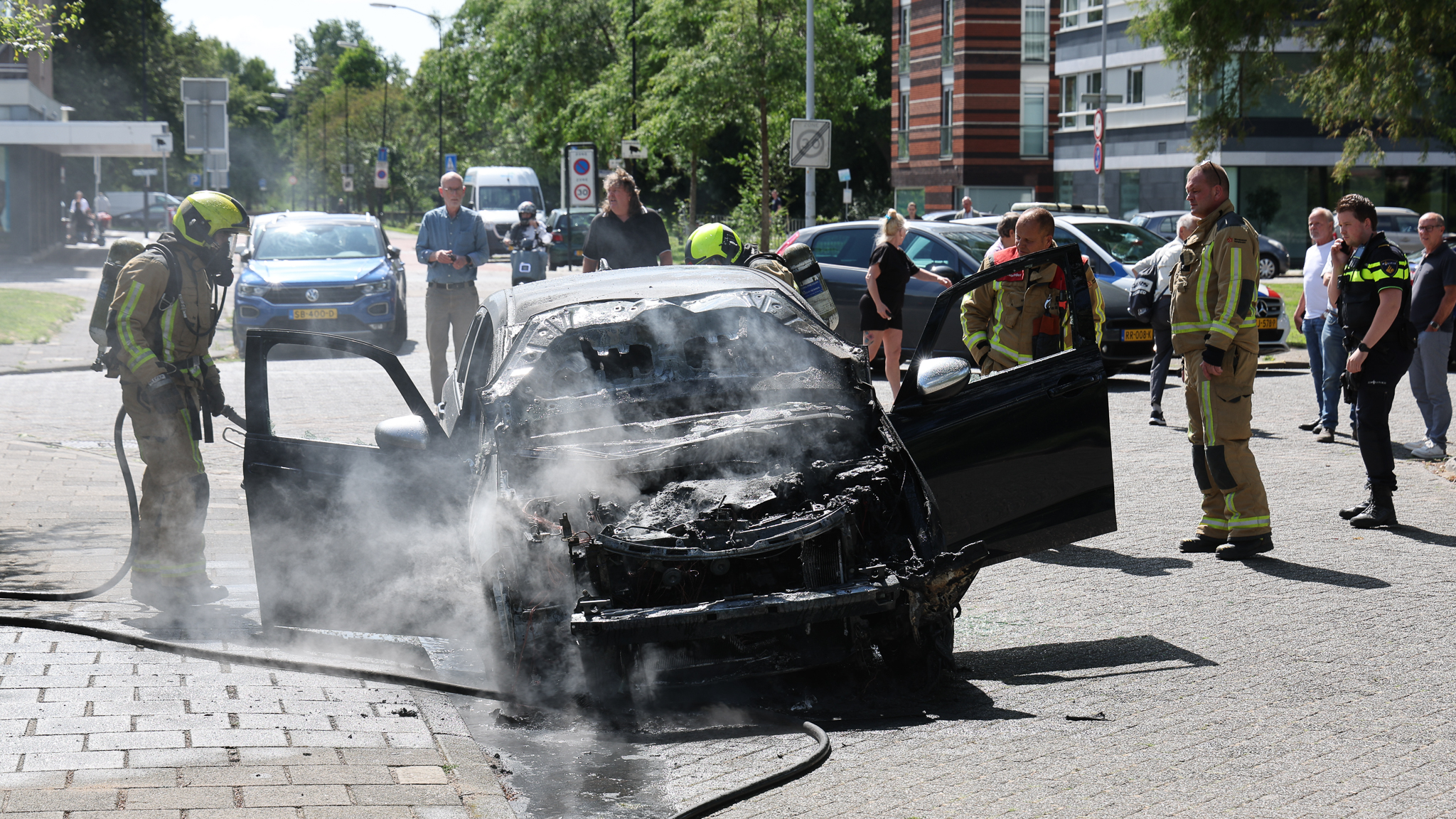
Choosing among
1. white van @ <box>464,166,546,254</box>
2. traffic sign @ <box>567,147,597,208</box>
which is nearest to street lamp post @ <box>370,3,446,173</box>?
white van @ <box>464,166,546,254</box>

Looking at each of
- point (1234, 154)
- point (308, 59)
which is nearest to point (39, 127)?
point (1234, 154)

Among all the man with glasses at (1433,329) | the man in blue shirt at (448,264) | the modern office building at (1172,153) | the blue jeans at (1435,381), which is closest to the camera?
the man with glasses at (1433,329)

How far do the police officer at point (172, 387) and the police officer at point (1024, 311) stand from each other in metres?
4.13

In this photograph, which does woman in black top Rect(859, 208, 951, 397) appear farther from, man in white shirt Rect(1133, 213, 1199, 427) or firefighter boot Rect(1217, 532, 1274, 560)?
firefighter boot Rect(1217, 532, 1274, 560)

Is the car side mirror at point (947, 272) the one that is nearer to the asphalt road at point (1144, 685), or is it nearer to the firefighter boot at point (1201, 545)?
the asphalt road at point (1144, 685)

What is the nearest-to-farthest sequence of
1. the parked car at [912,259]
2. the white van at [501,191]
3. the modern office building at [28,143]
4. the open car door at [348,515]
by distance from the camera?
the open car door at [348,515], the parked car at [912,259], the modern office building at [28,143], the white van at [501,191]

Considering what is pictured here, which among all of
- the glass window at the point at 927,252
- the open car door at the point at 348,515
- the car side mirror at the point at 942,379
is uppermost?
the glass window at the point at 927,252

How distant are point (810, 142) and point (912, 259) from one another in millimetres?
7595

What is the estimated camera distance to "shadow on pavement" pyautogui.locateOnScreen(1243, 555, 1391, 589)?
6.65 metres

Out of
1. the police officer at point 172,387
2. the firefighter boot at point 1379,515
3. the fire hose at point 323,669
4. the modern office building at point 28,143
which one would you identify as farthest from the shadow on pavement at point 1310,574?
the modern office building at point 28,143

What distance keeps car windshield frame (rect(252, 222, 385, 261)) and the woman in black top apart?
29.6ft

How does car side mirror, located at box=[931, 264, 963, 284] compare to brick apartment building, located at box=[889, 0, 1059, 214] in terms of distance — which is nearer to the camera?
car side mirror, located at box=[931, 264, 963, 284]

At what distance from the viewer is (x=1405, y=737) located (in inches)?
176

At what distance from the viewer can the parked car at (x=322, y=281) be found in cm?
1798
